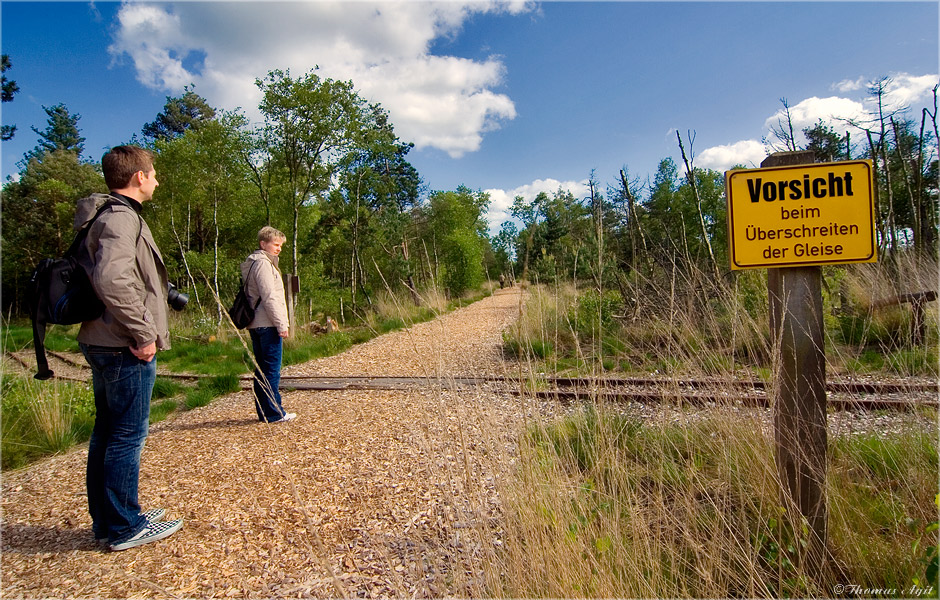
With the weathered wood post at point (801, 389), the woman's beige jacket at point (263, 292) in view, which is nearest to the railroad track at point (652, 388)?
the weathered wood post at point (801, 389)

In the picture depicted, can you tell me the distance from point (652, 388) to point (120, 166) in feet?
15.8

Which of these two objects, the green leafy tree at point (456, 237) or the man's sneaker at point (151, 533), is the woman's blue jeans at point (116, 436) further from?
the green leafy tree at point (456, 237)

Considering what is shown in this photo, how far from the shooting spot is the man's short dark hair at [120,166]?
264cm

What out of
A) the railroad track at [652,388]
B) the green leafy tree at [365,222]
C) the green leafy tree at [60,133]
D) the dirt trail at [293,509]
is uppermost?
the green leafy tree at [60,133]

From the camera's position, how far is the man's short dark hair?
264cm

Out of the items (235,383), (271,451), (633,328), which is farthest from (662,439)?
(235,383)

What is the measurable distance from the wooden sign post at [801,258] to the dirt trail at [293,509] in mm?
1224

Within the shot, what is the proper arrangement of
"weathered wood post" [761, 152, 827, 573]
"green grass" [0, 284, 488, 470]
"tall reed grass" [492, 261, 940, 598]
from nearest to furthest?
"tall reed grass" [492, 261, 940, 598], "weathered wood post" [761, 152, 827, 573], "green grass" [0, 284, 488, 470]

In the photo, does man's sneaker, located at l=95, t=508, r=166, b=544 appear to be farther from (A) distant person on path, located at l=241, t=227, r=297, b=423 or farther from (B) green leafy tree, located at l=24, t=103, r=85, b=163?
(B) green leafy tree, located at l=24, t=103, r=85, b=163

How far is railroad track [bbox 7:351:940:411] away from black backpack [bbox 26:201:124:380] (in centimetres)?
185

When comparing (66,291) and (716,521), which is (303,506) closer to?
(66,291)

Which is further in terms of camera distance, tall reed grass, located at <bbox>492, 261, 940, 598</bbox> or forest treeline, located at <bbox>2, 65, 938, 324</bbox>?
forest treeline, located at <bbox>2, 65, 938, 324</bbox>

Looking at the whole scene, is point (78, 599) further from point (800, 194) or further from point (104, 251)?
point (800, 194)

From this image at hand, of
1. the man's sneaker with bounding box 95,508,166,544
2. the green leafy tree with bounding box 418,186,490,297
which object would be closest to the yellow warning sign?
the man's sneaker with bounding box 95,508,166,544
